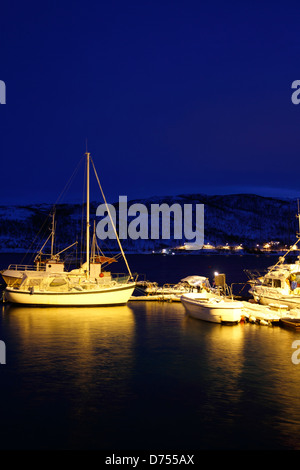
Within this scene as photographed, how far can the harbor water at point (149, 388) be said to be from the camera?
13148mm

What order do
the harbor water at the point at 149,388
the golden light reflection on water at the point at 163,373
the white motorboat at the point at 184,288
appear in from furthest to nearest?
1. the white motorboat at the point at 184,288
2. the golden light reflection on water at the point at 163,373
3. the harbor water at the point at 149,388

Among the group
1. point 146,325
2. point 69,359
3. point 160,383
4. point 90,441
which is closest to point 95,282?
point 146,325

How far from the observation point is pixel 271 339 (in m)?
26.7

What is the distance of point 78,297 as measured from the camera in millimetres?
37906

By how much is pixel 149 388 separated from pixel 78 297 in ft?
69.9

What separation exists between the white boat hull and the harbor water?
279 inches

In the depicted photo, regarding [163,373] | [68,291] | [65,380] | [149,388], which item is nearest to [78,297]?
[68,291]

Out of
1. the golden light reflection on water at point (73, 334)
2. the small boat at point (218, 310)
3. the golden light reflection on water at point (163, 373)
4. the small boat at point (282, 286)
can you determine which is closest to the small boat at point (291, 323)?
the golden light reflection on water at point (163, 373)

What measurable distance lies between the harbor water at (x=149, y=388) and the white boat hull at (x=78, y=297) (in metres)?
7.09

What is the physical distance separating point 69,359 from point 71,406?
646 centimetres

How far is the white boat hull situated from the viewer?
3791 cm

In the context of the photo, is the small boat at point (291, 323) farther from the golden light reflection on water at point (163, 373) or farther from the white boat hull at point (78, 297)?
the white boat hull at point (78, 297)

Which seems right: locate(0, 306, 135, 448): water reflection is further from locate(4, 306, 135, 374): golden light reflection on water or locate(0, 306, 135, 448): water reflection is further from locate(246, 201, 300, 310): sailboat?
locate(246, 201, 300, 310): sailboat

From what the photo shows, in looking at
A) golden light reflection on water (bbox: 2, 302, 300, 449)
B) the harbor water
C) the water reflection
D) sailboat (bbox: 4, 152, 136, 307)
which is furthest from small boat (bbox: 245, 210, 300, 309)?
the water reflection
